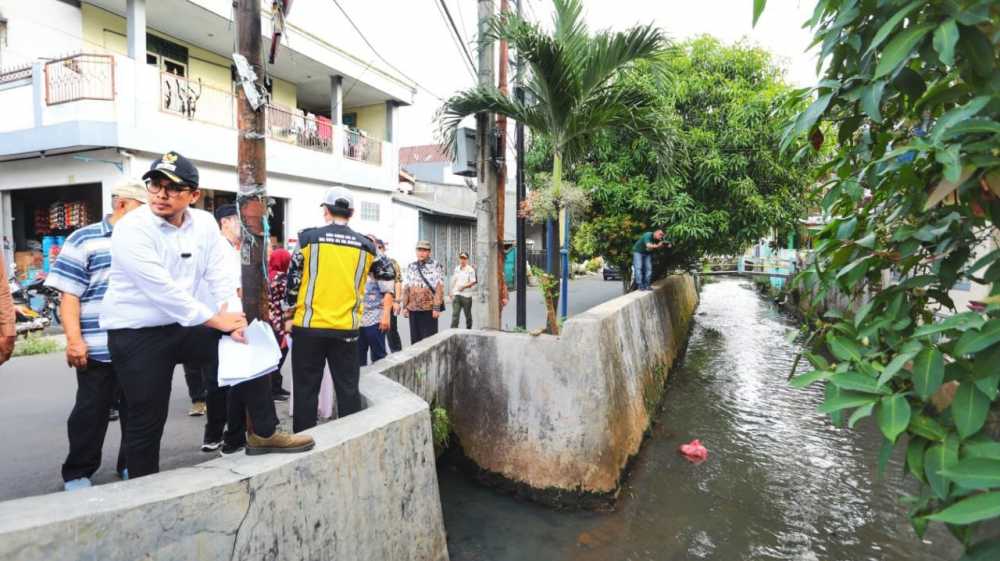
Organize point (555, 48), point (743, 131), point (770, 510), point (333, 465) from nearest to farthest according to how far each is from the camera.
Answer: point (333, 465), point (770, 510), point (555, 48), point (743, 131)

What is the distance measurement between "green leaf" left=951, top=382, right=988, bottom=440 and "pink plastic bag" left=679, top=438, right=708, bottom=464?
433cm

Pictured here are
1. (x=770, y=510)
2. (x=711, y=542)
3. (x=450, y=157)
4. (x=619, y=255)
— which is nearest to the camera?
(x=711, y=542)

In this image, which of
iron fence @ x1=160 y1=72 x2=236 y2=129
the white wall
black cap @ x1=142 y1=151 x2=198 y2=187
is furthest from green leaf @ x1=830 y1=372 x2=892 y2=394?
the white wall

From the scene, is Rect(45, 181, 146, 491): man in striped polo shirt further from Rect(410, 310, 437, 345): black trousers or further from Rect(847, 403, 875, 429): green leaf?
Rect(410, 310, 437, 345): black trousers

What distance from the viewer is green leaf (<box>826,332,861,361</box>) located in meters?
1.83

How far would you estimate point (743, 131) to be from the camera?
9359mm

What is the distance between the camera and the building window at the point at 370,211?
1580cm

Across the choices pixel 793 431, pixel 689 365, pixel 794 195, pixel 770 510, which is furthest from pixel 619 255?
pixel 770 510

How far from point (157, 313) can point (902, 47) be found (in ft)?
9.90

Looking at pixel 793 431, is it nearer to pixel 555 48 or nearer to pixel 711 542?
pixel 711 542

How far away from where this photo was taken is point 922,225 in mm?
1885

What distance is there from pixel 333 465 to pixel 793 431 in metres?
5.82

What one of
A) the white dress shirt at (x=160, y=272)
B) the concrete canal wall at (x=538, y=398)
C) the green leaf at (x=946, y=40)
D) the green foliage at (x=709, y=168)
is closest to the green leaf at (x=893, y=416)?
the green leaf at (x=946, y=40)

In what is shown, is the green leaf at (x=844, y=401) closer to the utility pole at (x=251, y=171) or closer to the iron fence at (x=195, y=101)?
the utility pole at (x=251, y=171)
